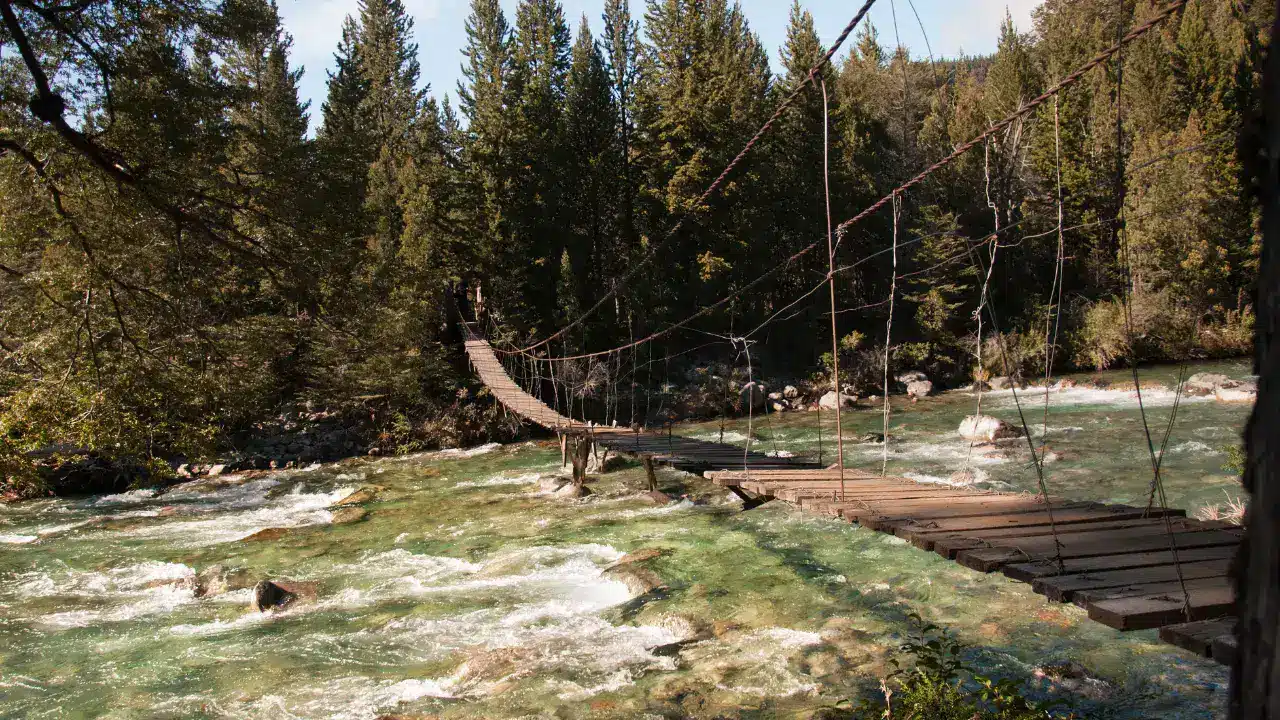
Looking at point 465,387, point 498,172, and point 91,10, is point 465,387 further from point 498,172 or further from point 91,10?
point 91,10

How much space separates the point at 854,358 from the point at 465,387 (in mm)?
9221

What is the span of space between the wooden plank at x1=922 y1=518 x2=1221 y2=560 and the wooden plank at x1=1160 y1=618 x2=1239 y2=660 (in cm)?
83

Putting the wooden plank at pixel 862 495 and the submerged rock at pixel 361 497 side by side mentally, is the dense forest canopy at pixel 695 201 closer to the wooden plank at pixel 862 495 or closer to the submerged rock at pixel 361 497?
the submerged rock at pixel 361 497

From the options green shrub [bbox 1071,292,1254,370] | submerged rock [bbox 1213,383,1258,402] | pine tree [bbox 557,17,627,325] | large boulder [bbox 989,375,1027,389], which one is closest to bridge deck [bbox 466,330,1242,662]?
submerged rock [bbox 1213,383,1258,402]

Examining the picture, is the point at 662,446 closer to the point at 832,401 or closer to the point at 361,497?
the point at 361,497

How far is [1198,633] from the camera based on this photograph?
7.11 feet

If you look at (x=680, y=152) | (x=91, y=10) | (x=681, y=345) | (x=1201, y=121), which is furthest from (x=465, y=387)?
(x=1201, y=121)

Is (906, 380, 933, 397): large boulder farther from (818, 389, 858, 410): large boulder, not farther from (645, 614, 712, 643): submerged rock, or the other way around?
(645, 614, 712, 643): submerged rock

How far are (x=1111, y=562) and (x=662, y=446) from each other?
14.8ft

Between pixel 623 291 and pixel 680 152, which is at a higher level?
pixel 680 152

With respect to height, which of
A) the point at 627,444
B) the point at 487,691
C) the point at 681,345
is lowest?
the point at 487,691

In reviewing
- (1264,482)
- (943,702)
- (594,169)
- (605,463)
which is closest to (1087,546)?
(943,702)

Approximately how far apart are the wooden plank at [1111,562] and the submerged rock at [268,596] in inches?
202

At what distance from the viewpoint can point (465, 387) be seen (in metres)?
15.3
